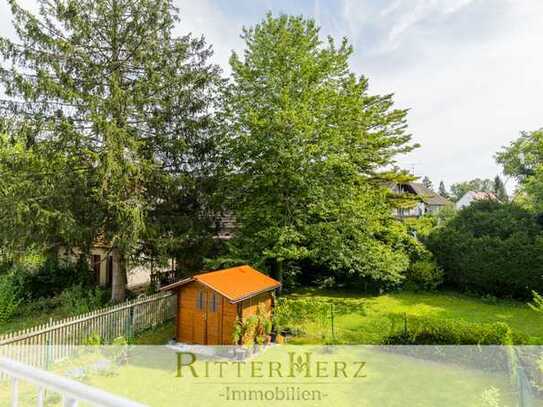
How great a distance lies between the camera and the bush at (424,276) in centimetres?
1742

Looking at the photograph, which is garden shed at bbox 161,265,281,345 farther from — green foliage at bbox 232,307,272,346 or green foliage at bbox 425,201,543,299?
green foliage at bbox 425,201,543,299

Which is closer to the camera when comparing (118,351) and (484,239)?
(118,351)

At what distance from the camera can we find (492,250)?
1608cm

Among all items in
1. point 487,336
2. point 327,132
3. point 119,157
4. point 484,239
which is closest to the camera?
point 487,336

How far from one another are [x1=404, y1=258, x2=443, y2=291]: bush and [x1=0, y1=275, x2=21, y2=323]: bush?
57.9ft

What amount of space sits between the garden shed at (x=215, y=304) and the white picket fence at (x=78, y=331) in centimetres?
161

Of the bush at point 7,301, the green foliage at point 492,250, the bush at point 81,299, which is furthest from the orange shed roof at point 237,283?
the green foliage at point 492,250

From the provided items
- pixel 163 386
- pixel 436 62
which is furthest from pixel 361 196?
pixel 163 386

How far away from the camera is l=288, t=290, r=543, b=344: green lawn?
11.2 meters

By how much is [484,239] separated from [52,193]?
61.6 ft

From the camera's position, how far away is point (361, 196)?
14.4 m

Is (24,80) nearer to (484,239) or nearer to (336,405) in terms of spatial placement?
(336,405)

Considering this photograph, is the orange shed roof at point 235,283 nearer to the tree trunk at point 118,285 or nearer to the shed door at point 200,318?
the shed door at point 200,318

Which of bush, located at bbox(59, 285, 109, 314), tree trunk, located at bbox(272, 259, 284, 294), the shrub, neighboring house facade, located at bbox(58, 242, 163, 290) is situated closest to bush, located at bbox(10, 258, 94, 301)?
neighboring house facade, located at bbox(58, 242, 163, 290)
